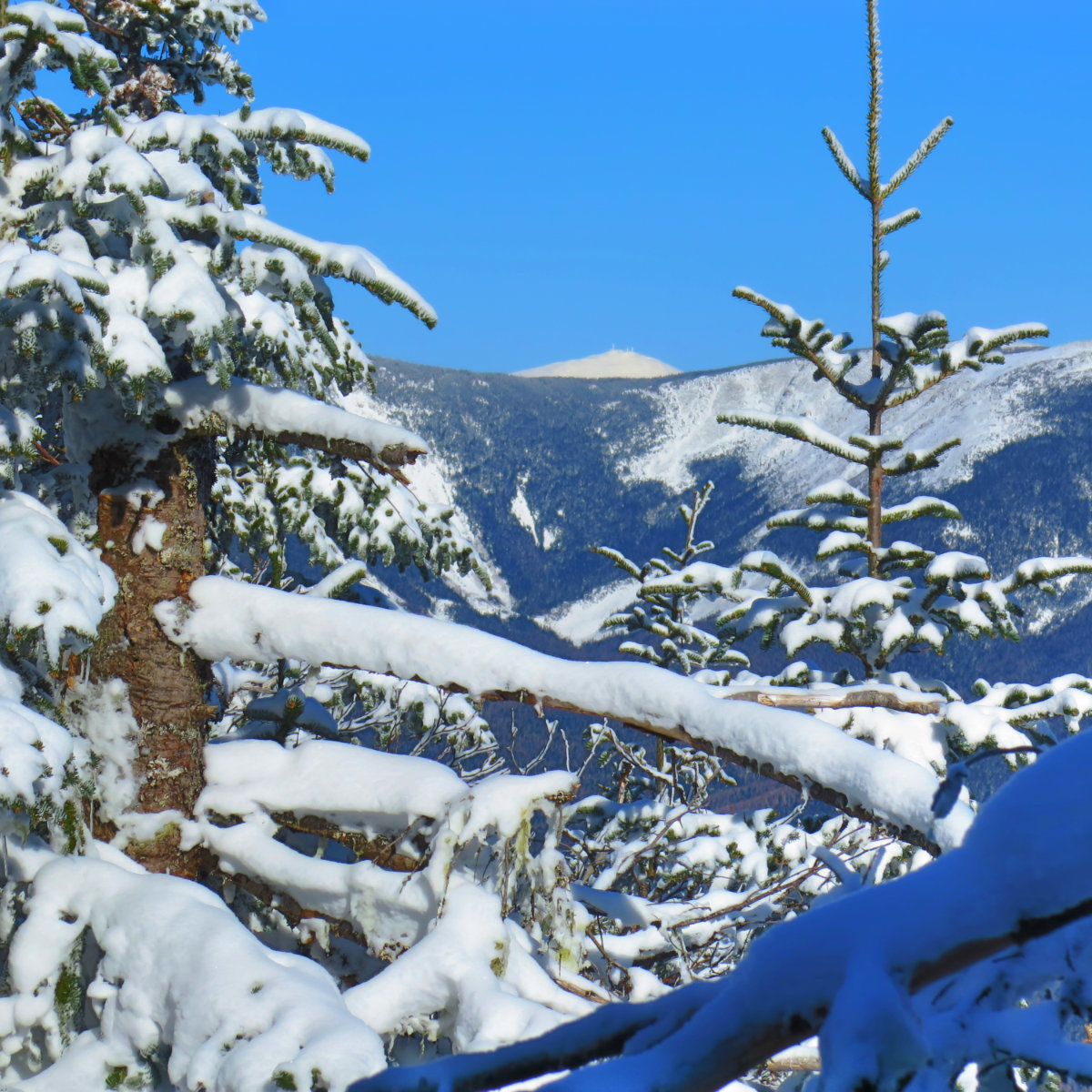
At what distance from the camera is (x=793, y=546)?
7088 cm

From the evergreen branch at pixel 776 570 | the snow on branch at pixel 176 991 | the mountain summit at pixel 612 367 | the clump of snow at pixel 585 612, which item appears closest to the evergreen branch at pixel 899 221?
the evergreen branch at pixel 776 570

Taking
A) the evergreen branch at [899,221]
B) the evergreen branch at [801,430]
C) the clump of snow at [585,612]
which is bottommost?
the evergreen branch at [801,430]

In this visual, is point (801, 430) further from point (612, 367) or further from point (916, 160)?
point (612, 367)

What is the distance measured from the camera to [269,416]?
408 cm

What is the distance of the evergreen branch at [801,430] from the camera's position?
559 centimetres

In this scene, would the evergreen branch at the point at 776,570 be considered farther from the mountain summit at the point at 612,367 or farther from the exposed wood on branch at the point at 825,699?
the mountain summit at the point at 612,367

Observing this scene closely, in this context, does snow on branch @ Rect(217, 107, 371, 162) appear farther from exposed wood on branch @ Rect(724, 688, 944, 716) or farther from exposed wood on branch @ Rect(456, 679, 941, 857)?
exposed wood on branch @ Rect(724, 688, 944, 716)

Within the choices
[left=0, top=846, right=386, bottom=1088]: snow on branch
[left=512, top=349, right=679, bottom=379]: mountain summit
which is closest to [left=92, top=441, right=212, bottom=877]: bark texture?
[left=0, top=846, right=386, bottom=1088]: snow on branch

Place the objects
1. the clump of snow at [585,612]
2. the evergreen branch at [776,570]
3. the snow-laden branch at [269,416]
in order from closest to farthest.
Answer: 1. the snow-laden branch at [269,416]
2. the evergreen branch at [776,570]
3. the clump of snow at [585,612]

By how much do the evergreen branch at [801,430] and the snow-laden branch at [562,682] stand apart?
8.07 feet

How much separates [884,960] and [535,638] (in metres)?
55.5

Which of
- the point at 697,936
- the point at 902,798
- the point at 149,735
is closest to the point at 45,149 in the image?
the point at 149,735

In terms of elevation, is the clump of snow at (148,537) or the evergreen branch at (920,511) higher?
the clump of snow at (148,537)

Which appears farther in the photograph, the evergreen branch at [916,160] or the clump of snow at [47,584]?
the evergreen branch at [916,160]
